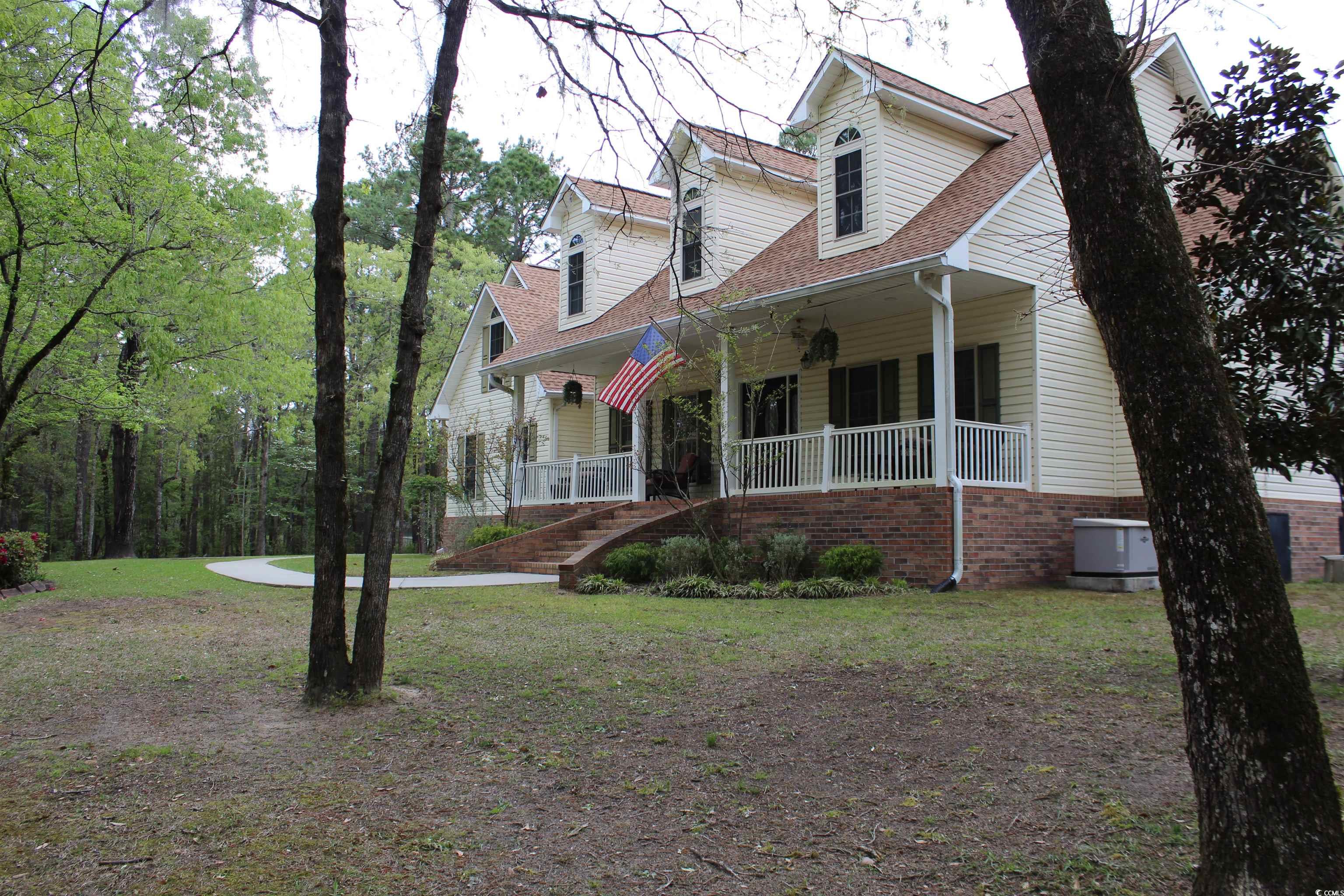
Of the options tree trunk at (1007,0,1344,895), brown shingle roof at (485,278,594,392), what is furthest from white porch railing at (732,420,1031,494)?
tree trunk at (1007,0,1344,895)

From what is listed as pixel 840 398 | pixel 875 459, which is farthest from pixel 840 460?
pixel 840 398

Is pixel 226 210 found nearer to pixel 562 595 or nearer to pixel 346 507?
pixel 562 595

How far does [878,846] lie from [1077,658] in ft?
12.0

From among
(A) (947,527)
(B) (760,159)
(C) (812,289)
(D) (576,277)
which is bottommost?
(A) (947,527)

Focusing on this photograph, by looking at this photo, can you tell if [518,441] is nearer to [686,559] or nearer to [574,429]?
[574,429]

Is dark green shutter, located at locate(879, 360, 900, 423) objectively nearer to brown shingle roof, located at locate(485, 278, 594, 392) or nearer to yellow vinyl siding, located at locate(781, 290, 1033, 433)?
yellow vinyl siding, located at locate(781, 290, 1033, 433)

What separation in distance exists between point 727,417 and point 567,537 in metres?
3.86

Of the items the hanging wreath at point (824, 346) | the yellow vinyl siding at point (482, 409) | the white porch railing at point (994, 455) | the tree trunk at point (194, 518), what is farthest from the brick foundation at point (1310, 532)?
the tree trunk at point (194, 518)

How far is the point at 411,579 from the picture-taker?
13867 mm

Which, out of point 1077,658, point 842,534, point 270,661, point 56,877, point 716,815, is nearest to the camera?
point 56,877

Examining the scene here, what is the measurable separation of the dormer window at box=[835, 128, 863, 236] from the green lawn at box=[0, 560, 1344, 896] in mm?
7137

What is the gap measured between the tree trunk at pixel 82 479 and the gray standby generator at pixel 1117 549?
1236 inches

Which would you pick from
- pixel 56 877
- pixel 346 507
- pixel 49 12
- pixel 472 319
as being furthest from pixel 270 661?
pixel 472 319

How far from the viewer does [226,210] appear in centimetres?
1769
